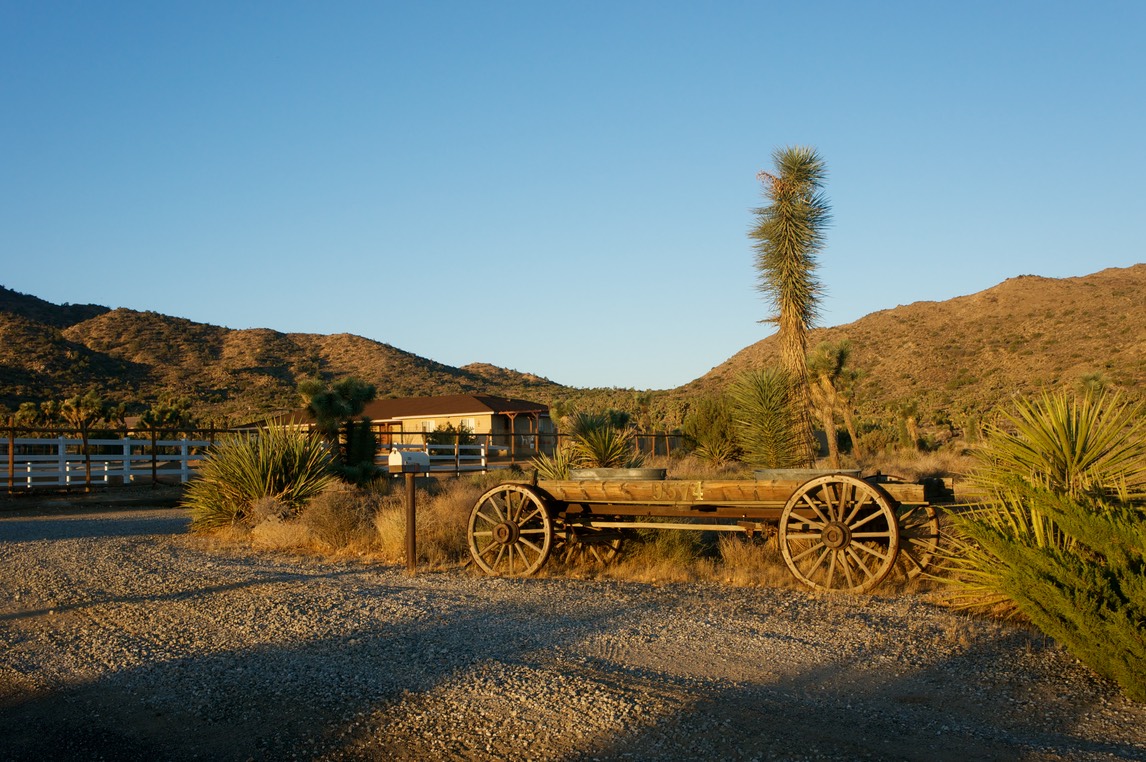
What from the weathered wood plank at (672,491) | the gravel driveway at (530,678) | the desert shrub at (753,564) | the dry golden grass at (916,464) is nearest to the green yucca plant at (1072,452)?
the gravel driveway at (530,678)

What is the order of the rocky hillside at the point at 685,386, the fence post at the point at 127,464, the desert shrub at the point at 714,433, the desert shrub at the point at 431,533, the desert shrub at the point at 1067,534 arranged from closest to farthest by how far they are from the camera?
the desert shrub at the point at 1067,534 → the desert shrub at the point at 431,533 → the fence post at the point at 127,464 → the desert shrub at the point at 714,433 → the rocky hillside at the point at 685,386

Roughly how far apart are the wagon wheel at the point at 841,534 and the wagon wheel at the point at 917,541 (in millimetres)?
344

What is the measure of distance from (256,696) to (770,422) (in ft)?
36.8

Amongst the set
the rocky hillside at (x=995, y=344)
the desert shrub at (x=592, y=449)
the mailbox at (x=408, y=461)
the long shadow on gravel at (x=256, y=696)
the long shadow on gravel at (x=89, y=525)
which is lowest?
the long shadow on gravel at (x=256, y=696)

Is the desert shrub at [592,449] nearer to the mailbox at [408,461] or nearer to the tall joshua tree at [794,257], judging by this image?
the tall joshua tree at [794,257]

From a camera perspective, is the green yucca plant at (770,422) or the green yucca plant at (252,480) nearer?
the green yucca plant at (252,480)

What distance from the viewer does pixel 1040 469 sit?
28.7ft

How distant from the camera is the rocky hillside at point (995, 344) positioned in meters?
50.5

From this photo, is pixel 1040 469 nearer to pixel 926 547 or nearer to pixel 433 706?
pixel 926 547

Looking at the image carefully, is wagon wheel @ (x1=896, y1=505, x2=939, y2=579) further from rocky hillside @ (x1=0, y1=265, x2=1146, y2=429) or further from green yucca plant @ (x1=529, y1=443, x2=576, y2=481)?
rocky hillside @ (x1=0, y1=265, x2=1146, y2=429)

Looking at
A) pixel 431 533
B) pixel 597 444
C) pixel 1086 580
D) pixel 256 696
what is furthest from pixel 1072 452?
pixel 597 444

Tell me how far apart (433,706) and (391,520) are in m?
7.27

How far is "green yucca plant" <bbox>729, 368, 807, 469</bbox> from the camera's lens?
1573 cm

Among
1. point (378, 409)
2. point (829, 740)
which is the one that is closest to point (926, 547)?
point (829, 740)
